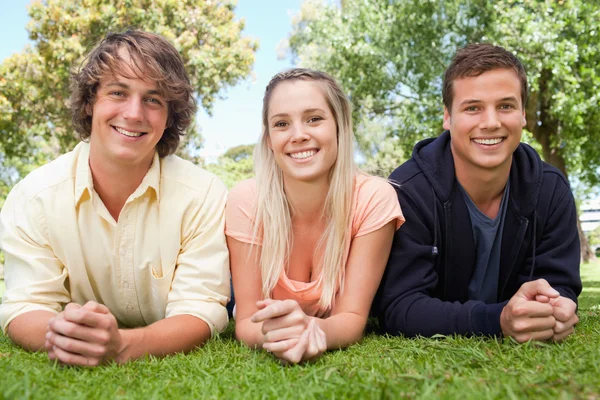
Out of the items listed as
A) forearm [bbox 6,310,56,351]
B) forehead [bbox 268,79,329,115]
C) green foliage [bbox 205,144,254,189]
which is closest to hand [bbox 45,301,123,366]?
forearm [bbox 6,310,56,351]

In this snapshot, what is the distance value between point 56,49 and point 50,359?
51.8 ft

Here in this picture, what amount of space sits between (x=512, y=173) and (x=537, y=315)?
1.38 meters

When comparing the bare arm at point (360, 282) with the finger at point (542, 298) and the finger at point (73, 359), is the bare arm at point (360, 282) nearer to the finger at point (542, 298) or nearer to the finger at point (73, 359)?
the finger at point (542, 298)

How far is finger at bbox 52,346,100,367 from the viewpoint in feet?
9.17

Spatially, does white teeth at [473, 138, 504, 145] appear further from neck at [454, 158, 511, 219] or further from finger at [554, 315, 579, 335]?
finger at [554, 315, 579, 335]

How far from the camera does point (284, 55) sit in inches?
1318

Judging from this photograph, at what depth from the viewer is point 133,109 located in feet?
11.8

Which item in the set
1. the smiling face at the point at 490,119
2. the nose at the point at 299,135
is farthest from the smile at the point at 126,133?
the smiling face at the point at 490,119

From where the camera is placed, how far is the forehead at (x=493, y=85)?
397 centimetres

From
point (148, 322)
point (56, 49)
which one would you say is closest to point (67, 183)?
point (148, 322)

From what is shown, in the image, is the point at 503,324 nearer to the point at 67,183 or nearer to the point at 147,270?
the point at 147,270

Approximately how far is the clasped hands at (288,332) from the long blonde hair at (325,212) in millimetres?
787

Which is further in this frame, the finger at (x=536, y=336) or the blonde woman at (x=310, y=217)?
the blonde woman at (x=310, y=217)

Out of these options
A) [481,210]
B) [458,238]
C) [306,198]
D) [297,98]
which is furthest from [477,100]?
[306,198]
